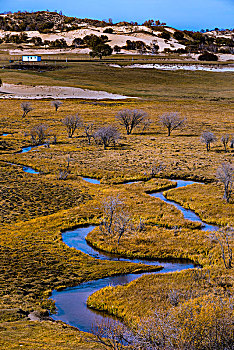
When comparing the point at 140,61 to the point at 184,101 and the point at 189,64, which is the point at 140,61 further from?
the point at 184,101

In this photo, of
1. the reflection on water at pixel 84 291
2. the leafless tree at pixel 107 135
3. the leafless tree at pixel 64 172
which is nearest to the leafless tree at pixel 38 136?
the leafless tree at pixel 107 135

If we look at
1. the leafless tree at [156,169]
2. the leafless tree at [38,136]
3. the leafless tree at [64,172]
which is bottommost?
the leafless tree at [64,172]

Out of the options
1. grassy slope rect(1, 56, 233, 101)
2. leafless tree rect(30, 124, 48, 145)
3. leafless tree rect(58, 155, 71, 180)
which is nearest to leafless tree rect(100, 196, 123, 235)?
leafless tree rect(58, 155, 71, 180)

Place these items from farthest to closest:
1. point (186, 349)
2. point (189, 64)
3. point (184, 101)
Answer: point (189, 64) → point (184, 101) → point (186, 349)

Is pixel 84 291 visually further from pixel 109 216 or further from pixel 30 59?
pixel 30 59

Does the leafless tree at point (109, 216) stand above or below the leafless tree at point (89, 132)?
below

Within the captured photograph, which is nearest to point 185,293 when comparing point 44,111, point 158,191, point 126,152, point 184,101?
point 158,191

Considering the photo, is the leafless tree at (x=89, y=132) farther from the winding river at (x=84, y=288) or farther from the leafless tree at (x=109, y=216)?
the winding river at (x=84, y=288)
